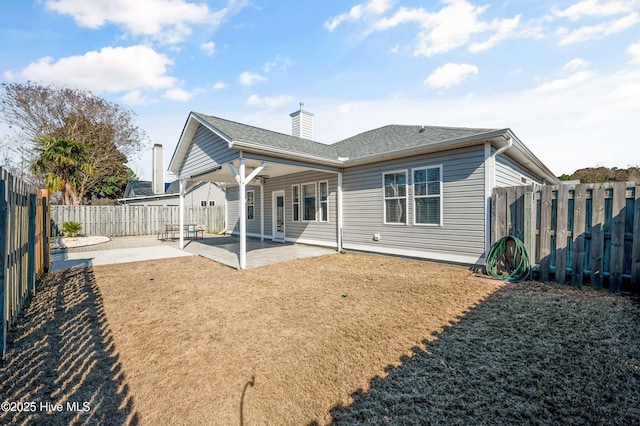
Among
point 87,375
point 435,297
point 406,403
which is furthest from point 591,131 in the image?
point 87,375

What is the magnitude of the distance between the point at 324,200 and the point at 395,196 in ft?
9.69

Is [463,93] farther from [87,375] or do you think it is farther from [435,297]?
[87,375]

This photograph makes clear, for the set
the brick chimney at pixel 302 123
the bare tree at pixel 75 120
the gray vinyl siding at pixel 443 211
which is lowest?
the gray vinyl siding at pixel 443 211

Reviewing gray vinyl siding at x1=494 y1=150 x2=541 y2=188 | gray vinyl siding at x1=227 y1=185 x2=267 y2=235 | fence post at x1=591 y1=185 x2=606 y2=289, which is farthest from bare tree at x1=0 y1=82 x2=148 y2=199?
fence post at x1=591 y1=185 x2=606 y2=289

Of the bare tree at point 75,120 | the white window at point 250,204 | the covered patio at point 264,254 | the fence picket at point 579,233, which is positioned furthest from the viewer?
the bare tree at point 75,120

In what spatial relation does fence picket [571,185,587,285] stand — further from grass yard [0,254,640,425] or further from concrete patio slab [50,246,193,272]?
concrete patio slab [50,246,193,272]

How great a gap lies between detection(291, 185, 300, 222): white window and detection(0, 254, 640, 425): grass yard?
6.21m

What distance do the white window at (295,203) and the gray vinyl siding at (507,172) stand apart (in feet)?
22.5

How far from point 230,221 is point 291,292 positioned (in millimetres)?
12237

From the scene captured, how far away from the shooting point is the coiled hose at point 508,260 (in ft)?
18.6

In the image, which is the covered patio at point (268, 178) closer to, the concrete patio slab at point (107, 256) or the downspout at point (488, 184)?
the concrete patio slab at point (107, 256)

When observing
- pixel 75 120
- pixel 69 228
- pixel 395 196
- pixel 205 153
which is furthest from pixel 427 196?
pixel 75 120

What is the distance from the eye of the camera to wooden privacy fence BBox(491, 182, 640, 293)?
15.5ft

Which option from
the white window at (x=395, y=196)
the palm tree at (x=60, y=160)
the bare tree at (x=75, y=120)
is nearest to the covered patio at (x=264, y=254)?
the white window at (x=395, y=196)
